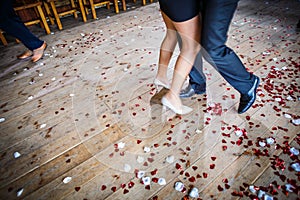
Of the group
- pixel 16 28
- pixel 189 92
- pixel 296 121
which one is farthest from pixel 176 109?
pixel 16 28

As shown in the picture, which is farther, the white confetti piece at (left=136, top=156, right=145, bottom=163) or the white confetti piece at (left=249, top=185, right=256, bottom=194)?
the white confetti piece at (left=136, top=156, right=145, bottom=163)

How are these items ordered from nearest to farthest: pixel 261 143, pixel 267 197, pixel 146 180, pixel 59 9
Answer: pixel 267 197
pixel 146 180
pixel 261 143
pixel 59 9

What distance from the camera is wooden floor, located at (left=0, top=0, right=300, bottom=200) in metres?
0.98

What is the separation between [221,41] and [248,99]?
1.50 feet

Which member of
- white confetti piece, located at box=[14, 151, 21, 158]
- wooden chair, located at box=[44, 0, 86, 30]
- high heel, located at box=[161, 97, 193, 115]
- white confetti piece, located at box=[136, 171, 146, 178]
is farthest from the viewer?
→ wooden chair, located at box=[44, 0, 86, 30]

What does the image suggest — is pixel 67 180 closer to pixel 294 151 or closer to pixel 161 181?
pixel 161 181

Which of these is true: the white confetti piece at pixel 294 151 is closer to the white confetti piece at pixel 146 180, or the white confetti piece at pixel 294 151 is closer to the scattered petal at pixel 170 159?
the scattered petal at pixel 170 159

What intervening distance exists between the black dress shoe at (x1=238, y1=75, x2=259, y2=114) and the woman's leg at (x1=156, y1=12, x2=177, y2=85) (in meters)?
0.54

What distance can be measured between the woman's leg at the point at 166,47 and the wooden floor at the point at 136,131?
136 mm

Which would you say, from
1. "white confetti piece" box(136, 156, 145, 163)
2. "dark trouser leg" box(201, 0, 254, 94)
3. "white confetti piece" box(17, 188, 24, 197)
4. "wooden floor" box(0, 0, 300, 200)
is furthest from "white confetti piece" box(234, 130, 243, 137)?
"white confetti piece" box(17, 188, 24, 197)

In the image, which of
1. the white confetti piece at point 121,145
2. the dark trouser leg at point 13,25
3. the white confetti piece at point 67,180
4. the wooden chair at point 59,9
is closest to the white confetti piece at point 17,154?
the white confetti piece at point 67,180

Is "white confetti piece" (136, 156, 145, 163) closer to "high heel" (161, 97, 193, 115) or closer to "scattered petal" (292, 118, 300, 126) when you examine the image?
"high heel" (161, 97, 193, 115)

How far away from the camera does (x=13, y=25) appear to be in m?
1.89

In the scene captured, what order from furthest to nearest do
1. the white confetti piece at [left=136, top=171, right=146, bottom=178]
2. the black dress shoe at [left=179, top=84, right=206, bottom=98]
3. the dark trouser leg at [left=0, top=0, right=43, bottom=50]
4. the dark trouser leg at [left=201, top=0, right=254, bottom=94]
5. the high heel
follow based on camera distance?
the dark trouser leg at [left=0, top=0, right=43, bottom=50] → the black dress shoe at [left=179, top=84, right=206, bottom=98] → the high heel → the white confetti piece at [left=136, top=171, right=146, bottom=178] → the dark trouser leg at [left=201, top=0, right=254, bottom=94]
